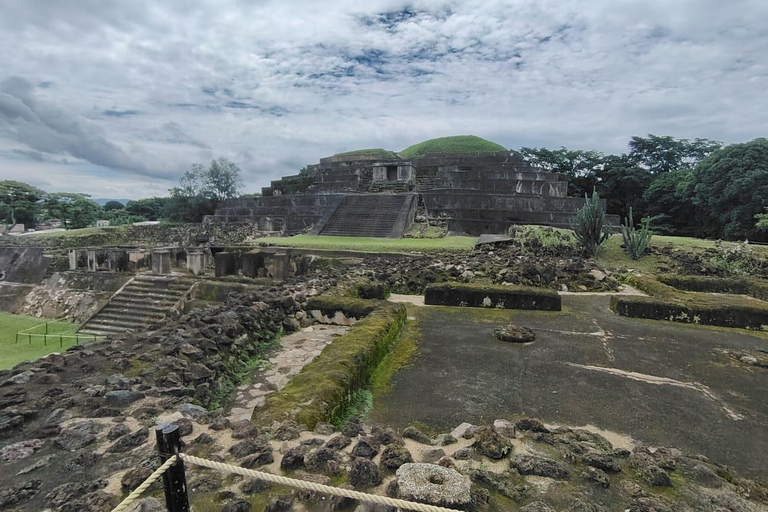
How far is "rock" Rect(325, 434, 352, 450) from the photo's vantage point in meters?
2.32

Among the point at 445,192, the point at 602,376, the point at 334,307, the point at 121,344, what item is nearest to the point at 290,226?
the point at 445,192

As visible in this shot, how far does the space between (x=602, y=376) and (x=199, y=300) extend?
28.6 ft

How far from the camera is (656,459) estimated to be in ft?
7.45

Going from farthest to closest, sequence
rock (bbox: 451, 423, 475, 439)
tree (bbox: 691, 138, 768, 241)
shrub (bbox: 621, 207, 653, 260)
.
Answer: tree (bbox: 691, 138, 768, 241) → shrub (bbox: 621, 207, 653, 260) → rock (bbox: 451, 423, 475, 439)

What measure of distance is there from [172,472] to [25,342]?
9719mm

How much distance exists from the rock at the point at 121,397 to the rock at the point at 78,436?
320 mm

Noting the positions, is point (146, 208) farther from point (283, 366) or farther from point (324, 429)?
point (324, 429)

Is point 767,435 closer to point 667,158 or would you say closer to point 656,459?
point 656,459

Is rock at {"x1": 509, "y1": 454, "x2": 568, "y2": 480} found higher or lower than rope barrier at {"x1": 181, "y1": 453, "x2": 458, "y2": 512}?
lower

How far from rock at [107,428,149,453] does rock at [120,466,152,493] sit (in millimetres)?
331

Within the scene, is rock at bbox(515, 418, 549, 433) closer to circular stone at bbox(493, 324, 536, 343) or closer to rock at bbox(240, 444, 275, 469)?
rock at bbox(240, 444, 275, 469)

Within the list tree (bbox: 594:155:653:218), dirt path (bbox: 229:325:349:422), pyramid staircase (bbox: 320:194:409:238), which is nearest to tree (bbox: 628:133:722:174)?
tree (bbox: 594:155:653:218)

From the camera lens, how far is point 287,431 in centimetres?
251

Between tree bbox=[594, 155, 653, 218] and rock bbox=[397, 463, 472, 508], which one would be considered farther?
tree bbox=[594, 155, 653, 218]
